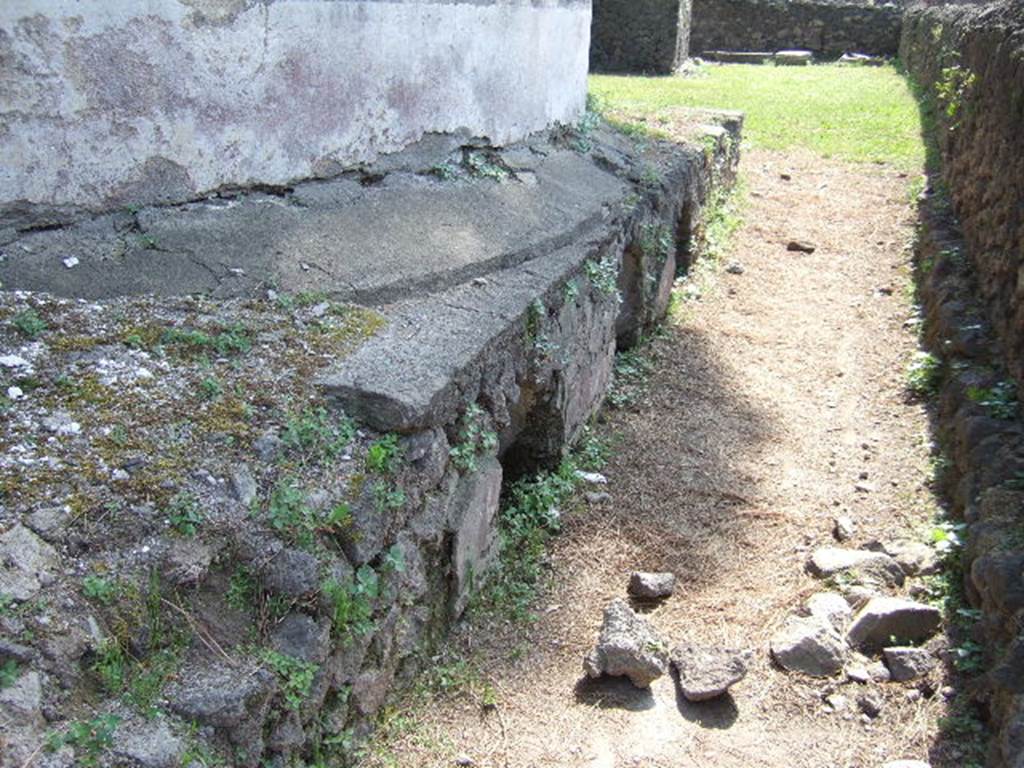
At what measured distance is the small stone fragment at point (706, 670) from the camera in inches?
108

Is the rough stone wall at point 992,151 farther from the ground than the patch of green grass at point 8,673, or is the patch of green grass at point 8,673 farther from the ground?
the rough stone wall at point 992,151

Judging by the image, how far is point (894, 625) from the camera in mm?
2934

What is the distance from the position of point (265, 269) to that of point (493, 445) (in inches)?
31.3

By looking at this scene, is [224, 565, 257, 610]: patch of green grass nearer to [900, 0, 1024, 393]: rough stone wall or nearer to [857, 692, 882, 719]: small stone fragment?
[857, 692, 882, 719]: small stone fragment

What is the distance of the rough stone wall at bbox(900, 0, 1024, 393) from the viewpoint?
162 inches

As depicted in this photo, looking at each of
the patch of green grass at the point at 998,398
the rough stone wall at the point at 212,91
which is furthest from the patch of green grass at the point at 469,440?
the patch of green grass at the point at 998,398

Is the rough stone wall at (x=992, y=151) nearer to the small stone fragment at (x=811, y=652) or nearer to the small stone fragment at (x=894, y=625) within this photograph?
the small stone fragment at (x=894, y=625)

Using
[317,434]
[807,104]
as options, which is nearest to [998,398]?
[317,434]

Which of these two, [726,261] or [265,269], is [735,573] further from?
[726,261]

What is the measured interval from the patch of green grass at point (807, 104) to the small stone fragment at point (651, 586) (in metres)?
4.31

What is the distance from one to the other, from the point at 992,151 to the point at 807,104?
6228 mm

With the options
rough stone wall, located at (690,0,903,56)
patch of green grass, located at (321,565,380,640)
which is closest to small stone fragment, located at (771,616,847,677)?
patch of green grass, located at (321,565,380,640)

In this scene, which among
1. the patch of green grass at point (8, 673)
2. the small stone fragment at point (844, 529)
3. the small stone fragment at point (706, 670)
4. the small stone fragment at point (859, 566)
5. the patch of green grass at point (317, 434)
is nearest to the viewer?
the patch of green grass at point (8, 673)

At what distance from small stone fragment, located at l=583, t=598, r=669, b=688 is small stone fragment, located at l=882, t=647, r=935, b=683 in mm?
585
